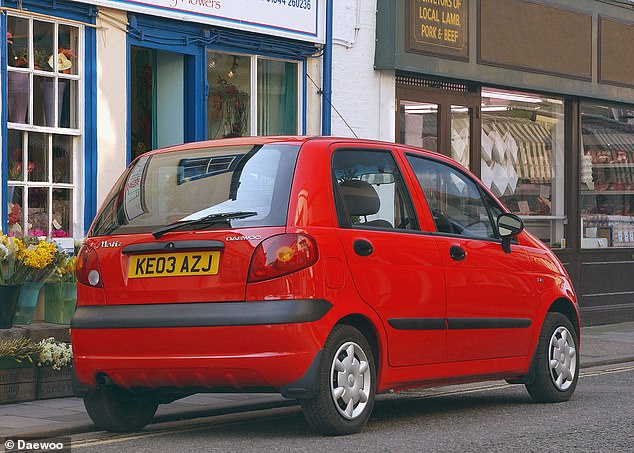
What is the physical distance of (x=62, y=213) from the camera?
502 inches

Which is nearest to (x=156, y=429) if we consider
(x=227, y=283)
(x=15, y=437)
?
(x=15, y=437)

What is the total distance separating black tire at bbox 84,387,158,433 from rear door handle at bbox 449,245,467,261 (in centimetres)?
216

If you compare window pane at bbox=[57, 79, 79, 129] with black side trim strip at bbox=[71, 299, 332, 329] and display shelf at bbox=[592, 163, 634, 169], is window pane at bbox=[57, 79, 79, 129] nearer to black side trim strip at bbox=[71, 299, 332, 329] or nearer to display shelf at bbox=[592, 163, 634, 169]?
black side trim strip at bbox=[71, 299, 332, 329]

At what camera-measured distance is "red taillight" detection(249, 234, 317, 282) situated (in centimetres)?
752

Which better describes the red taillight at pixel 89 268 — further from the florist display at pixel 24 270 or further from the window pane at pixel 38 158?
the window pane at pixel 38 158

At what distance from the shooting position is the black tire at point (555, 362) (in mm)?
9781

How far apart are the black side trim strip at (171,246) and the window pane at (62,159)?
4979 mm

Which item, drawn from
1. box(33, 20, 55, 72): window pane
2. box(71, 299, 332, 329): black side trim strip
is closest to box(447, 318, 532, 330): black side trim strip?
box(71, 299, 332, 329): black side trim strip

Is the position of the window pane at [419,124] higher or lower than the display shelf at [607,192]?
higher

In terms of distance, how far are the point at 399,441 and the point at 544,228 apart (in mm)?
12444

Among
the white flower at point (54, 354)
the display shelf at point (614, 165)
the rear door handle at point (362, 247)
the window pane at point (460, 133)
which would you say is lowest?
the white flower at point (54, 354)

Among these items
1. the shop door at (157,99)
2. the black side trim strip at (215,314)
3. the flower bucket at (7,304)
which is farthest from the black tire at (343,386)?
the shop door at (157,99)

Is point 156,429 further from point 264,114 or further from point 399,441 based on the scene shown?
point 264,114

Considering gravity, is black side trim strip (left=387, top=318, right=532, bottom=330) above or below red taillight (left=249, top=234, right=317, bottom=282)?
below
